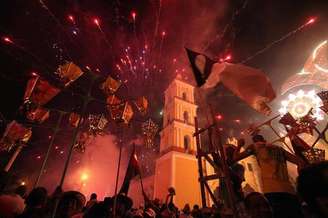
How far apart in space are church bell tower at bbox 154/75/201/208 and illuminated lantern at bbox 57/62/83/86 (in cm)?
1842

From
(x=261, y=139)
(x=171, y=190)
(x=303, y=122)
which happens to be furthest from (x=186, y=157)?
(x=261, y=139)

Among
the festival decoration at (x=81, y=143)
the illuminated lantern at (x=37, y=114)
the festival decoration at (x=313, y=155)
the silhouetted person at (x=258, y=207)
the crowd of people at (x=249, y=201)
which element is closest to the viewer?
the silhouetted person at (x=258, y=207)

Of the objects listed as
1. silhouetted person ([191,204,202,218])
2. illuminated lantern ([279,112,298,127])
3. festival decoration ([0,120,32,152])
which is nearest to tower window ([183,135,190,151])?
illuminated lantern ([279,112,298,127])

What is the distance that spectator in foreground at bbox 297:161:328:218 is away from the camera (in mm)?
1461

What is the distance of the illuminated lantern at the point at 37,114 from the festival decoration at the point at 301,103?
4064 cm

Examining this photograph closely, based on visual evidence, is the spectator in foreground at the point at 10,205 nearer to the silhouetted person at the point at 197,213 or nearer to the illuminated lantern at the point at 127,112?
the silhouetted person at the point at 197,213

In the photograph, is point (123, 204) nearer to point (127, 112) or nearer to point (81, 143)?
point (127, 112)

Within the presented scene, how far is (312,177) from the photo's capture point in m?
1.53

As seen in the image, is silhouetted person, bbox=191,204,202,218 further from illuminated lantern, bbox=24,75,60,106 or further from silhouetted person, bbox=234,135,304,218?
illuminated lantern, bbox=24,75,60,106

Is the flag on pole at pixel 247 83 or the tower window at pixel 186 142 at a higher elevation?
the tower window at pixel 186 142

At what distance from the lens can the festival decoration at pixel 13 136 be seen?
1393 cm

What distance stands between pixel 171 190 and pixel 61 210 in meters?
4.86

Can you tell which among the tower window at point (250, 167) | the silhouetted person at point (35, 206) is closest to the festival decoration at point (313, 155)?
the silhouetted person at point (35, 206)

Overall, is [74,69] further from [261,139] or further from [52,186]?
[52,186]
